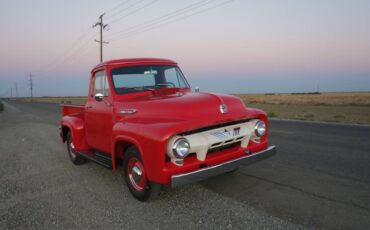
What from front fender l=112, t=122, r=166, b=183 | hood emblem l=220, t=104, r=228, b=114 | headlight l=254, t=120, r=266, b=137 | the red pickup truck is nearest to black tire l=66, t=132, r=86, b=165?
the red pickup truck

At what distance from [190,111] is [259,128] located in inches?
49.1

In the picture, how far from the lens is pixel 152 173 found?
3957mm

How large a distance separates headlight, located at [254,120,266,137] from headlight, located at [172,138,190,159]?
1376mm

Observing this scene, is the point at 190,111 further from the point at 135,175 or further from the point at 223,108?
the point at 135,175

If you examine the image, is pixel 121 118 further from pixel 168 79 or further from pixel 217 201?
pixel 217 201

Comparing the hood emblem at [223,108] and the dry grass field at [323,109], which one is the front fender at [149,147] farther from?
the dry grass field at [323,109]

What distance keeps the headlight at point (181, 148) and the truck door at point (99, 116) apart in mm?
1689

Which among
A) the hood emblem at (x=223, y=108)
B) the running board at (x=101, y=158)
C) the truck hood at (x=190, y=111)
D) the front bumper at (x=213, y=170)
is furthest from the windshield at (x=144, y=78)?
the front bumper at (x=213, y=170)

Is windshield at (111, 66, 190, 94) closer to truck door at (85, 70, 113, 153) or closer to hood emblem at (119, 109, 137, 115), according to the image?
truck door at (85, 70, 113, 153)

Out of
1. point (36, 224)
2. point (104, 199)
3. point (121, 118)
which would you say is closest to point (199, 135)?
point (121, 118)

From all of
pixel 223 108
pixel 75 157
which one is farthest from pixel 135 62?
pixel 75 157

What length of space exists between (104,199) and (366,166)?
488 centimetres

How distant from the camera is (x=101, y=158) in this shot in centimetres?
550

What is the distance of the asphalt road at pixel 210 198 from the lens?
12.4 feet
